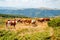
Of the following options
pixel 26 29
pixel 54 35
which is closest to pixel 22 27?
pixel 26 29

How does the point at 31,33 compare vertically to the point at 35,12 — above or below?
above

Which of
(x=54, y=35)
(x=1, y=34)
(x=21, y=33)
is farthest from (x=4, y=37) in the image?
(x=54, y=35)

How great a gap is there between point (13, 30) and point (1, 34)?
1.54ft

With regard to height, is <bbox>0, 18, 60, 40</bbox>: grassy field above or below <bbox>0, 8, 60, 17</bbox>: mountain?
above

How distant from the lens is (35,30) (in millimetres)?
6379

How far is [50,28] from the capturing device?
650 centimetres

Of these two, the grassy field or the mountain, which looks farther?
the mountain

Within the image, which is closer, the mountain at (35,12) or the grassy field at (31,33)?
the grassy field at (31,33)

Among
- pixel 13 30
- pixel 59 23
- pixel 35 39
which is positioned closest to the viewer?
pixel 35 39

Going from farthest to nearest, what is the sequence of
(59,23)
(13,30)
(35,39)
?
(59,23)
(13,30)
(35,39)

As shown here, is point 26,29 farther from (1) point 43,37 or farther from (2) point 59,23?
(2) point 59,23

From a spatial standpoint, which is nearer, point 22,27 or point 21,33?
point 21,33

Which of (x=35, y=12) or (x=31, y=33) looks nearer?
(x=31, y=33)

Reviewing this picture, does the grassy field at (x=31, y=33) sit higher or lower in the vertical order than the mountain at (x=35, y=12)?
higher
